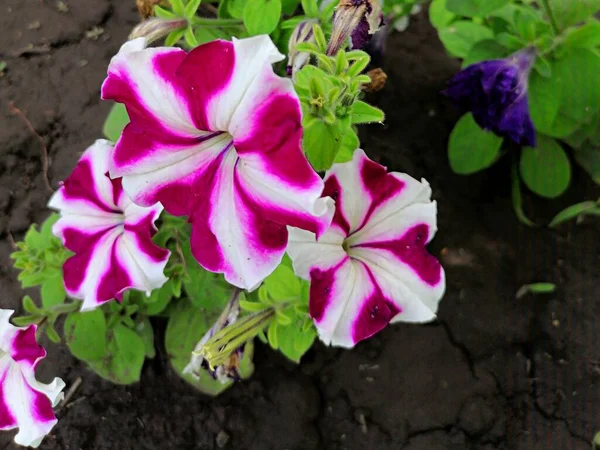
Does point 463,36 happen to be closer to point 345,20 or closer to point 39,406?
point 345,20

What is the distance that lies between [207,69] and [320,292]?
0.41 metres

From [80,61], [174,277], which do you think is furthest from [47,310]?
[80,61]

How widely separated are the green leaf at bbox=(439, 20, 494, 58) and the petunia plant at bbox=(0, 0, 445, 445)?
0.59m

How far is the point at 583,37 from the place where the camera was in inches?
55.7

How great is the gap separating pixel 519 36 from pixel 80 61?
1.53 metres

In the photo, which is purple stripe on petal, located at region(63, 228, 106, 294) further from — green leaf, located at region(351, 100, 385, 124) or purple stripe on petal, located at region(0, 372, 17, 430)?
green leaf, located at region(351, 100, 385, 124)

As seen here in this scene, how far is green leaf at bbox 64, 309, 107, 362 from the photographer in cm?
144

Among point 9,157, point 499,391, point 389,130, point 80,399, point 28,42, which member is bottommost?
point 499,391

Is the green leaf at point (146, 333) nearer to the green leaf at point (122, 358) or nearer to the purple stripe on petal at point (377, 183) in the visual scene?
the green leaf at point (122, 358)

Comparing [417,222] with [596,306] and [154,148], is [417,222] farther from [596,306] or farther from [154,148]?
[596,306]

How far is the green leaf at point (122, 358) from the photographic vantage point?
155cm

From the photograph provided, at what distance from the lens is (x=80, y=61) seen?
2.07 meters

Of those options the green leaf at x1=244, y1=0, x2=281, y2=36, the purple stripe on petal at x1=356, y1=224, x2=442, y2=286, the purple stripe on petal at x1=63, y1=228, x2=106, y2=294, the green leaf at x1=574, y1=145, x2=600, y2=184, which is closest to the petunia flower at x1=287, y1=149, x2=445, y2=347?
the purple stripe on petal at x1=356, y1=224, x2=442, y2=286

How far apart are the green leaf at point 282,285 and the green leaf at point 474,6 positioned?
0.85 m
